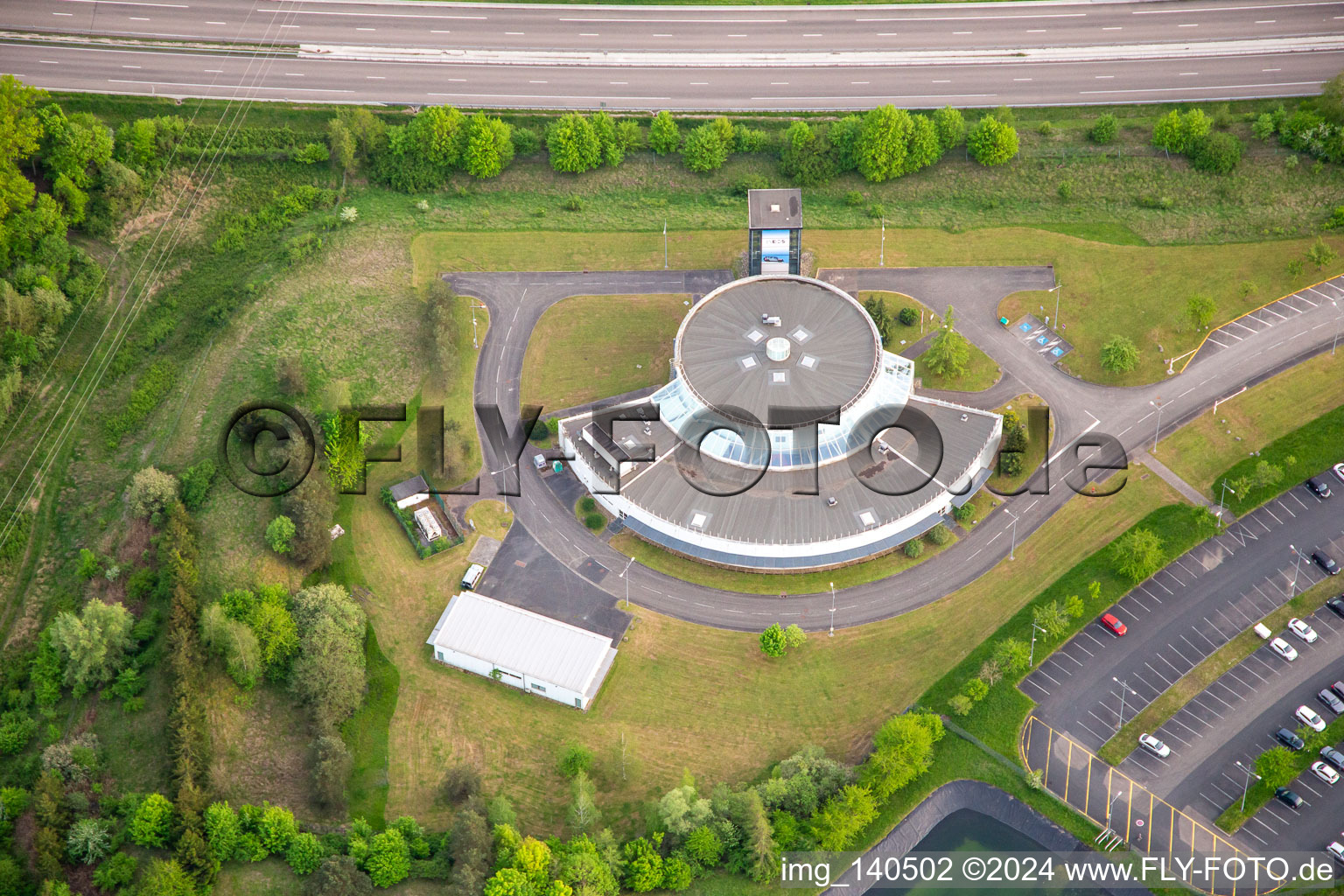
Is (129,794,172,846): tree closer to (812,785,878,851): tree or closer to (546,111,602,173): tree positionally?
(812,785,878,851): tree

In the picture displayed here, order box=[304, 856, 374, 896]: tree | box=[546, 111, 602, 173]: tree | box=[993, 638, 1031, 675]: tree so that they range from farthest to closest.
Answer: box=[546, 111, 602, 173]: tree
box=[993, 638, 1031, 675]: tree
box=[304, 856, 374, 896]: tree

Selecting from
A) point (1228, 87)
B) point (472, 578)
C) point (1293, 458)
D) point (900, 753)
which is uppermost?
point (1228, 87)

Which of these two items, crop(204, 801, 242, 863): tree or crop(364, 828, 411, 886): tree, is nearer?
crop(364, 828, 411, 886): tree

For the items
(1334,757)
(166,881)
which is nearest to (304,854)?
(166,881)

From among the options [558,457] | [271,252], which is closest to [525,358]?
[558,457]

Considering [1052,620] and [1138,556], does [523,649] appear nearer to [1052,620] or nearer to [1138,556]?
[1052,620]

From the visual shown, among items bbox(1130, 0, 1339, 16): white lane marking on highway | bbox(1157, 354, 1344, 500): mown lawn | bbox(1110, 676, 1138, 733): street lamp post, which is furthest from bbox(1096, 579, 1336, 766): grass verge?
bbox(1130, 0, 1339, 16): white lane marking on highway
